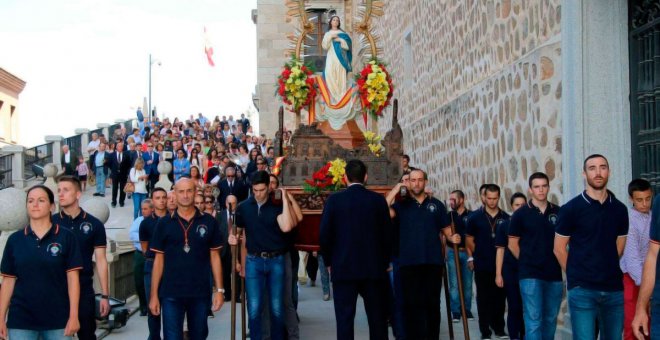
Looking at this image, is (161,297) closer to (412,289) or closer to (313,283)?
(412,289)

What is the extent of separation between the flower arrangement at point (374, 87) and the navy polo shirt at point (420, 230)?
3.23 metres

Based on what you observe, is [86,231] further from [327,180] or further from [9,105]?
[9,105]

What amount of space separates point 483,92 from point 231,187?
18.9 feet

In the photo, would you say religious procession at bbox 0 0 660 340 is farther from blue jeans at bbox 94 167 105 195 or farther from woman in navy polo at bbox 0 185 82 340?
blue jeans at bbox 94 167 105 195

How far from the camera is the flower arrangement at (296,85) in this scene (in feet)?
37.9

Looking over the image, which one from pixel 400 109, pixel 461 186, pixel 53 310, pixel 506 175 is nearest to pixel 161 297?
pixel 53 310

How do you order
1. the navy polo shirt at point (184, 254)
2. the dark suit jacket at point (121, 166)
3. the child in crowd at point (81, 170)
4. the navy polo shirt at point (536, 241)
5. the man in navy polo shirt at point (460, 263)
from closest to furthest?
1. the navy polo shirt at point (184, 254)
2. the navy polo shirt at point (536, 241)
3. the man in navy polo shirt at point (460, 263)
4. the dark suit jacket at point (121, 166)
5. the child in crowd at point (81, 170)

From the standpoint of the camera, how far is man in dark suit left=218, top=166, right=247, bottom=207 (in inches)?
632

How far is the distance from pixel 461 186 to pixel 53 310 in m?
9.71

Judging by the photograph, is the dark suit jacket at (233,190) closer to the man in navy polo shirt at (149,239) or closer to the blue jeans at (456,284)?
the blue jeans at (456,284)

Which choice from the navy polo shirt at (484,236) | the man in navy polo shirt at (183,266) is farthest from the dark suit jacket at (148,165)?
the man in navy polo shirt at (183,266)

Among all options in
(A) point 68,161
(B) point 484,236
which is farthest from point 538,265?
(A) point 68,161

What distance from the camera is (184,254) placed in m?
7.16

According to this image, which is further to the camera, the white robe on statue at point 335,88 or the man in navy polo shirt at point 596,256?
the white robe on statue at point 335,88
